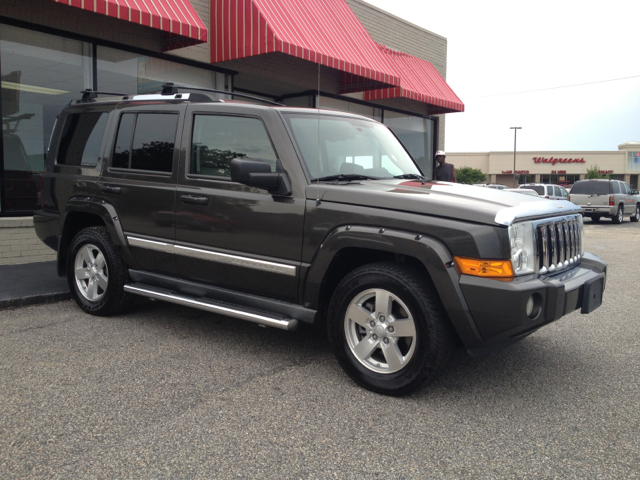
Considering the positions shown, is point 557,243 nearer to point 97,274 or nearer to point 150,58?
point 97,274

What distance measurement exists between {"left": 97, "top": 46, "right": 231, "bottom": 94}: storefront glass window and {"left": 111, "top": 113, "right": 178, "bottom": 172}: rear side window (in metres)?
4.09

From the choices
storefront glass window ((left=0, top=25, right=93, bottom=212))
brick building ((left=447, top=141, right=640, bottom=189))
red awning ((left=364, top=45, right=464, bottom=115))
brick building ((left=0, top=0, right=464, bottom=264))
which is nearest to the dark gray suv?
brick building ((left=0, top=0, right=464, bottom=264))

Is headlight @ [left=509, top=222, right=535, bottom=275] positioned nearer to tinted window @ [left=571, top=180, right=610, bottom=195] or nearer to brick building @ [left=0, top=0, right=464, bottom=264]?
brick building @ [left=0, top=0, right=464, bottom=264]

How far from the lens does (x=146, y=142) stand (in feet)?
16.1

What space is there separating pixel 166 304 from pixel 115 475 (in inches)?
136

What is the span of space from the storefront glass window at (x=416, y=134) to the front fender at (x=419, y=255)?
1247cm

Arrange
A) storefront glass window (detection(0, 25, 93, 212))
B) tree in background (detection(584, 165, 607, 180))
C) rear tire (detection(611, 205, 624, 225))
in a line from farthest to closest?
tree in background (detection(584, 165, 607, 180)) < rear tire (detection(611, 205, 624, 225)) < storefront glass window (detection(0, 25, 93, 212))

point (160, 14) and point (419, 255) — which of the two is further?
point (160, 14)

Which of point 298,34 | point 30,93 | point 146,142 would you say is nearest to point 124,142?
point 146,142

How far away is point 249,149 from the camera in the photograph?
4250mm

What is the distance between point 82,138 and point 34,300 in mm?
1831

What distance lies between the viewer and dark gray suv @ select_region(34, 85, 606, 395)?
330 centimetres

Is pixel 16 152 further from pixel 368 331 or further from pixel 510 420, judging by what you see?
pixel 510 420

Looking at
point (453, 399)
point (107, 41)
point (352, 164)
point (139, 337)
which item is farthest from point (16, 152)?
point (453, 399)
